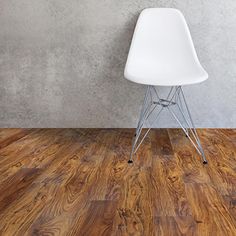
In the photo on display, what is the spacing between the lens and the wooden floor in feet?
4.01

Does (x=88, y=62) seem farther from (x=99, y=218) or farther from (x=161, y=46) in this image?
(x=99, y=218)

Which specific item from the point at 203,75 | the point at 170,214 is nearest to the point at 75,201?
the point at 170,214

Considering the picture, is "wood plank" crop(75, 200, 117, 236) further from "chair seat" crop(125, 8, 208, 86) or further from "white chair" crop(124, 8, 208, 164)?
"chair seat" crop(125, 8, 208, 86)

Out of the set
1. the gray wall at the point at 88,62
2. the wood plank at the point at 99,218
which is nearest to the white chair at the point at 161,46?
the gray wall at the point at 88,62

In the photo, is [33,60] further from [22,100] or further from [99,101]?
[99,101]

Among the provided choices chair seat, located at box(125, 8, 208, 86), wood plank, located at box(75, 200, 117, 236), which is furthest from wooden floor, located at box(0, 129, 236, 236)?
chair seat, located at box(125, 8, 208, 86)

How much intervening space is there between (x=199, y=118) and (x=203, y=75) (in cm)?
67

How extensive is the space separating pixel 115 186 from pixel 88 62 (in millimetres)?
1228

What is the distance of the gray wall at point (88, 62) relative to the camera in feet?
7.77

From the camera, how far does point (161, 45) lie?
87.4 inches

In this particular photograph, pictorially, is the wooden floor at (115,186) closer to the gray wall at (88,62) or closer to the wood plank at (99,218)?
the wood plank at (99,218)

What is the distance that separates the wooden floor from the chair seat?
0.53 meters

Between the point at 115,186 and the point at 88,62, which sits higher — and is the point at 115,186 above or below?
below

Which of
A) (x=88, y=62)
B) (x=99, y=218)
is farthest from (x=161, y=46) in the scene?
(x=99, y=218)
